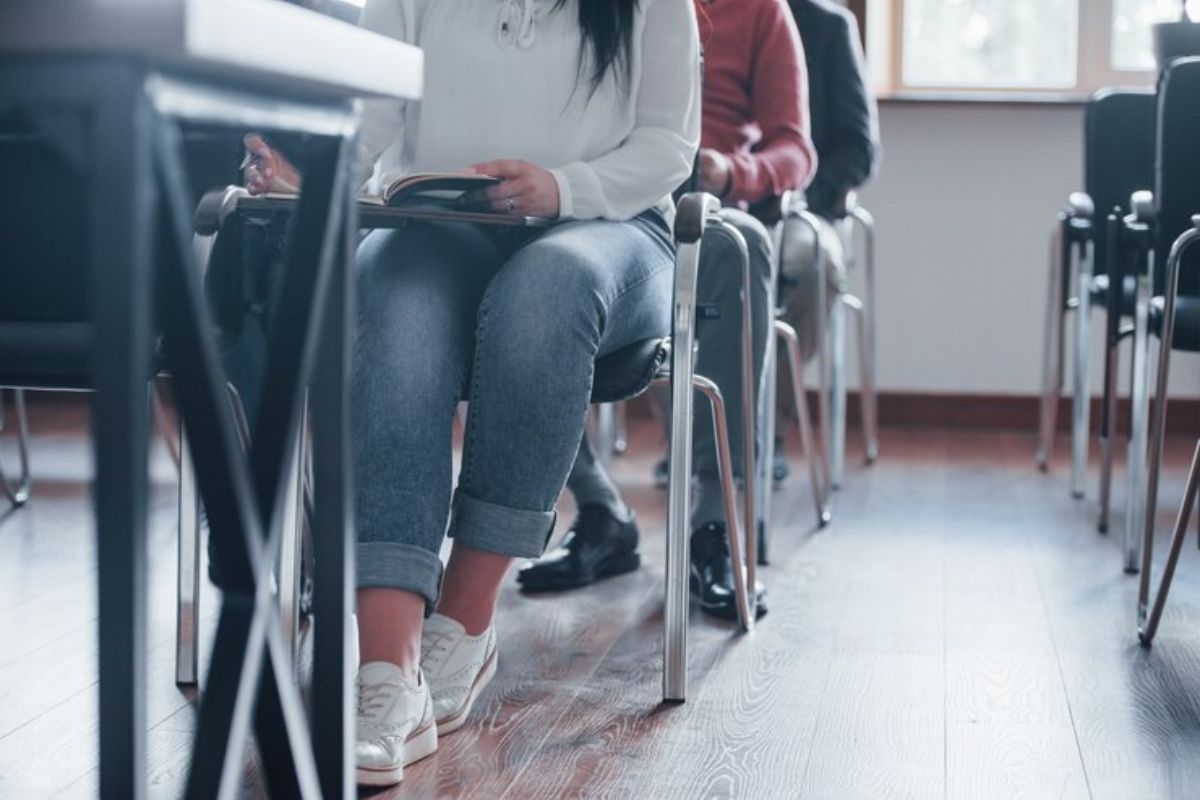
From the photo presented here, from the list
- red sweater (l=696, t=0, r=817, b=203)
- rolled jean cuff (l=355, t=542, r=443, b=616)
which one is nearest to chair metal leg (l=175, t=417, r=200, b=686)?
rolled jean cuff (l=355, t=542, r=443, b=616)

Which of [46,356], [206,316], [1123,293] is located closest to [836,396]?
[1123,293]

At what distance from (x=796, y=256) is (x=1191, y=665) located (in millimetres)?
1283

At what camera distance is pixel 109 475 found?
653 millimetres

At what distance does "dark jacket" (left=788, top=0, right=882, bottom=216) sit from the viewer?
2943mm

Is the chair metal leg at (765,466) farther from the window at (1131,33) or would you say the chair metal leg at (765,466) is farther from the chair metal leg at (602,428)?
the window at (1131,33)

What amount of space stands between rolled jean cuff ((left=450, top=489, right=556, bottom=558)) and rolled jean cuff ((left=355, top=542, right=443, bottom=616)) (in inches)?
3.6

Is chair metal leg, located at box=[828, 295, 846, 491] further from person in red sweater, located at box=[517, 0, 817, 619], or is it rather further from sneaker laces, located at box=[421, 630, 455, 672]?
sneaker laces, located at box=[421, 630, 455, 672]

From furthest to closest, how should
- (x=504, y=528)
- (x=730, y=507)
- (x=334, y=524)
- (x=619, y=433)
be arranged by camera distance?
(x=619, y=433)
(x=730, y=507)
(x=504, y=528)
(x=334, y=524)

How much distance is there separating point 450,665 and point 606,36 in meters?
0.65

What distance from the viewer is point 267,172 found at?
1.53 m

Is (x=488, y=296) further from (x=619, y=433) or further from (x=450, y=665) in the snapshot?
(x=619, y=433)

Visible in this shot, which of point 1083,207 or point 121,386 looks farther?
point 1083,207

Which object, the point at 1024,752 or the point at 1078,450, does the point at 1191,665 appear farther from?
the point at 1078,450

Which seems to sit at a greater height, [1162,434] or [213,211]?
[213,211]
